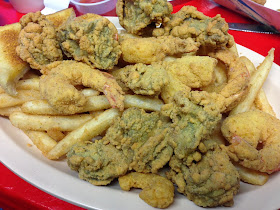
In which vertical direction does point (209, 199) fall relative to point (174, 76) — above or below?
below

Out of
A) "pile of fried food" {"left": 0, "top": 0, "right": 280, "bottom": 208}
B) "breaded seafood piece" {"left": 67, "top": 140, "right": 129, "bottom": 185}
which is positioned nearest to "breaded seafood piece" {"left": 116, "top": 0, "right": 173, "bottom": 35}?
"pile of fried food" {"left": 0, "top": 0, "right": 280, "bottom": 208}

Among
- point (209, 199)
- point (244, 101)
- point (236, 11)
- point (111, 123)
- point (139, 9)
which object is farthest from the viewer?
point (236, 11)

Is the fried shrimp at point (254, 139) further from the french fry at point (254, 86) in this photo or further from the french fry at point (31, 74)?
the french fry at point (31, 74)

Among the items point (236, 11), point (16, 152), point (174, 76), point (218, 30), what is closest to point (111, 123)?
point (174, 76)

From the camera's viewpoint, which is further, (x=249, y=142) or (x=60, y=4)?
(x=60, y=4)

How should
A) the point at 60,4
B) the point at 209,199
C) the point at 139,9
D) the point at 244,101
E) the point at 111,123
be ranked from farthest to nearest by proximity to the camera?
the point at 60,4 < the point at 139,9 < the point at 244,101 < the point at 111,123 < the point at 209,199

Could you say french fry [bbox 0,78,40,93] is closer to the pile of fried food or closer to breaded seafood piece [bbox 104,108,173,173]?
the pile of fried food

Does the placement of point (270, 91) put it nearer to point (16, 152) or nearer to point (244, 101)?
point (244, 101)
